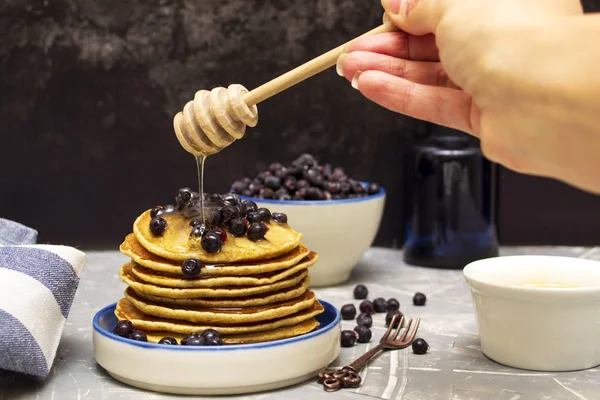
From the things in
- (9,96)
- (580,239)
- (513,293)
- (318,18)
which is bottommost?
(580,239)

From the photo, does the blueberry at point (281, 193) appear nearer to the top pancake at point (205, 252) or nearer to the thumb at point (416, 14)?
the top pancake at point (205, 252)

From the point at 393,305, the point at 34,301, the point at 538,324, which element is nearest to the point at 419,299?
the point at 393,305

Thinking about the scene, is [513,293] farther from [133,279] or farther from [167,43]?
[167,43]

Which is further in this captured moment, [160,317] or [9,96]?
[9,96]

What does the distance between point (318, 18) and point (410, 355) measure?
0.97 m

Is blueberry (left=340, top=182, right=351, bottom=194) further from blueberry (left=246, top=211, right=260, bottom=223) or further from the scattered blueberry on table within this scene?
blueberry (left=246, top=211, right=260, bottom=223)

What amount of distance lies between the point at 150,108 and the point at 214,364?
1.06m

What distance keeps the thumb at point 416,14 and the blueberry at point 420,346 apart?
0.48m

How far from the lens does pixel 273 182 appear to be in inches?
72.0

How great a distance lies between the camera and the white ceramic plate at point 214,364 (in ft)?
3.86

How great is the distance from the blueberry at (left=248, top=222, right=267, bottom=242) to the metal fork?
207 millimetres

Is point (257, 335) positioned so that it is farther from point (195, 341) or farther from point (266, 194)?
point (266, 194)

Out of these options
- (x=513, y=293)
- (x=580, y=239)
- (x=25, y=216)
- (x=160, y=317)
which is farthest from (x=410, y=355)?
(x=25, y=216)

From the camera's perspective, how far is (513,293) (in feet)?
4.25
